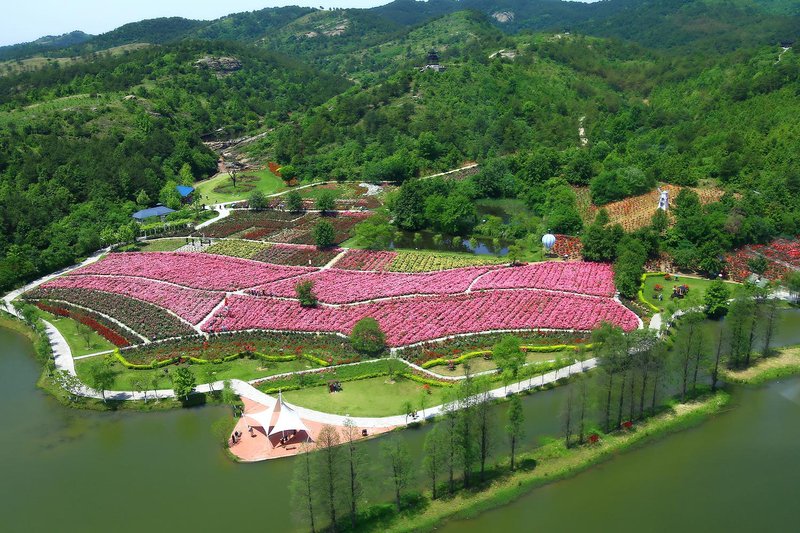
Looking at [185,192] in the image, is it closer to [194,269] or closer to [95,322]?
[194,269]

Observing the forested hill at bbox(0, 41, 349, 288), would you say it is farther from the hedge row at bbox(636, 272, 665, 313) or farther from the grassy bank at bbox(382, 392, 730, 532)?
the hedge row at bbox(636, 272, 665, 313)

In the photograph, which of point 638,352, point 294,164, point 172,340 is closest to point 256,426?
point 172,340

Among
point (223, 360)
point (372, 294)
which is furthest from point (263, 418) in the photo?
point (372, 294)

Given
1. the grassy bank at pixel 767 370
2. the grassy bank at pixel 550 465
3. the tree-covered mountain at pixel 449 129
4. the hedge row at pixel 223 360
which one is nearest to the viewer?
the grassy bank at pixel 550 465

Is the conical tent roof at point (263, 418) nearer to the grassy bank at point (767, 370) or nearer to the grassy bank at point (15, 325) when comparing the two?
the grassy bank at point (15, 325)

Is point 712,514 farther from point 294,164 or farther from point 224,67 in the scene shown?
point 224,67

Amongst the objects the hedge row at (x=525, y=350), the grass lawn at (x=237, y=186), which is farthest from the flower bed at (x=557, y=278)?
the grass lawn at (x=237, y=186)
